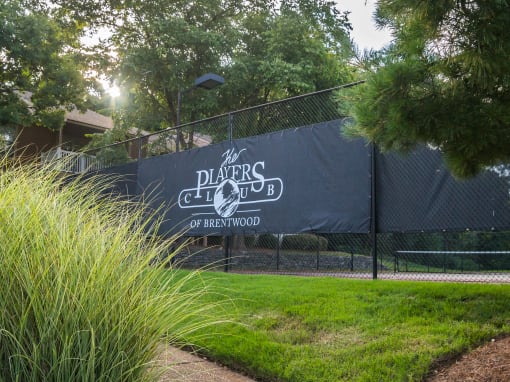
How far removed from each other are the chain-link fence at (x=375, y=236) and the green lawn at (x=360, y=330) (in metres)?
0.73

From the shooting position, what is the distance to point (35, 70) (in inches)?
730

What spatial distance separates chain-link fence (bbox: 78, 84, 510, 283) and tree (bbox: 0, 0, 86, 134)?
357 centimetres

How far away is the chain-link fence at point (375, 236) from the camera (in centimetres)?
587

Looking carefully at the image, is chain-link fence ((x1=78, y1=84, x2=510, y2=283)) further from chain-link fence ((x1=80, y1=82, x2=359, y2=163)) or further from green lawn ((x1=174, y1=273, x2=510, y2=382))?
green lawn ((x1=174, y1=273, x2=510, y2=382))

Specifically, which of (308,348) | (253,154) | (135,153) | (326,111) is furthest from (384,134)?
(135,153)

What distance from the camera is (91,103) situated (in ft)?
69.4

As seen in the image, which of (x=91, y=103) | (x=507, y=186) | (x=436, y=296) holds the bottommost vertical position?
(x=436, y=296)

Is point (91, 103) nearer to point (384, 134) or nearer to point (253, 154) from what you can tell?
point (253, 154)

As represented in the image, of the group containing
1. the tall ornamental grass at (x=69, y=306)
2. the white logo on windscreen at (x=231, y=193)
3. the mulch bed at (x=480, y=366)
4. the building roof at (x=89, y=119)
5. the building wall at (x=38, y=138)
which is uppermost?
the building roof at (x=89, y=119)

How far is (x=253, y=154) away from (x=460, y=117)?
17.1 feet

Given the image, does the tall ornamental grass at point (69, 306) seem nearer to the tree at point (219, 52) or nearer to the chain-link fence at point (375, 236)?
the chain-link fence at point (375, 236)

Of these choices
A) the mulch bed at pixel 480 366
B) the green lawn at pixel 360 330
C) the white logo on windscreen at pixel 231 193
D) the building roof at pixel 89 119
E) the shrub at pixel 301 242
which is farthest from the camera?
the building roof at pixel 89 119

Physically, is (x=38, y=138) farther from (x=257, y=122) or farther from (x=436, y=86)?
(x=436, y=86)

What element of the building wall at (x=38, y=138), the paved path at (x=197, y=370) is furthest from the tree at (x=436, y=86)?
the building wall at (x=38, y=138)
